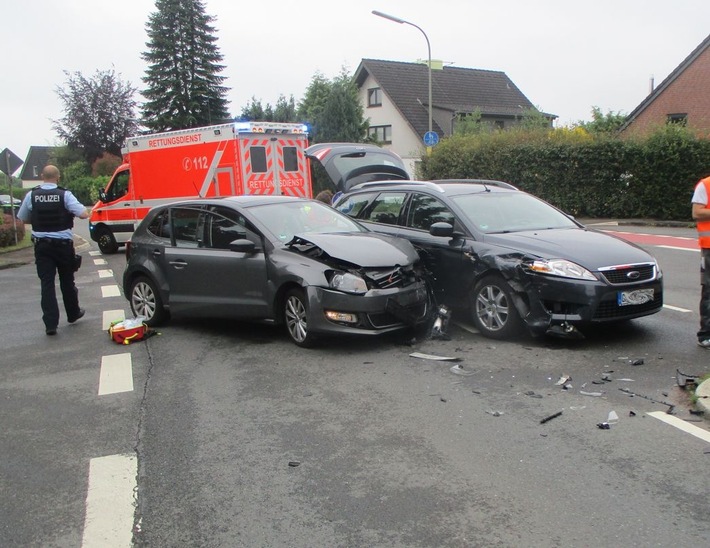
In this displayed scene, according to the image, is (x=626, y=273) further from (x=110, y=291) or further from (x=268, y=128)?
(x=268, y=128)

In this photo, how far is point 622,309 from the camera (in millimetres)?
6820

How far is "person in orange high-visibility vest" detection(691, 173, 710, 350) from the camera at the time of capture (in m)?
6.70

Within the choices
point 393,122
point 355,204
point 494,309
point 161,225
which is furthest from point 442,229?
Result: point 393,122

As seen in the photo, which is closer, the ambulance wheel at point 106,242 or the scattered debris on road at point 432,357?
the scattered debris on road at point 432,357

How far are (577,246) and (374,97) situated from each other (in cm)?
4317

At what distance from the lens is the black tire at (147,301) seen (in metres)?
8.73

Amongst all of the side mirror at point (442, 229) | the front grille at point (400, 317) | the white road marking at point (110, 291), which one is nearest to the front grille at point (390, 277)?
the front grille at point (400, 317)

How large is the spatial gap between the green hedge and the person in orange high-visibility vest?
16256mm

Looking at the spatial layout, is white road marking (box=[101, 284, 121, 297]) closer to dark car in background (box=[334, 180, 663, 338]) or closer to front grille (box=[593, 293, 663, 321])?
dark car in background (box=[334, 180, 663, 338])

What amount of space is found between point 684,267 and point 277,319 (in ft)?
26.1

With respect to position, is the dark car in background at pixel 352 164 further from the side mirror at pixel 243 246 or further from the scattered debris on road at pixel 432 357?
the scattered debris on road at pixel 432 357

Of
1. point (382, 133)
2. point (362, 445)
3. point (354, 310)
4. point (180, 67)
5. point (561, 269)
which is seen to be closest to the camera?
point (362, 445)

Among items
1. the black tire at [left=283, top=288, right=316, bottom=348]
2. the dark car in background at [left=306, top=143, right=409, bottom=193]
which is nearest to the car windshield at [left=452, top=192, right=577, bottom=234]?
the black tire at [left=283, top=288, right=316, bottom=348]

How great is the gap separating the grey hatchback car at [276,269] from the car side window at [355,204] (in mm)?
1019
